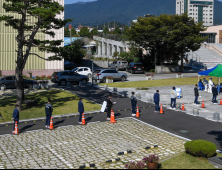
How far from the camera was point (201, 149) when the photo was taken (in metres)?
10.6

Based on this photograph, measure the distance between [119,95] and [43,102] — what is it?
23.3 feet

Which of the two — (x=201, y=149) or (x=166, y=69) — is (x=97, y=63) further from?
(x=201, y=149)

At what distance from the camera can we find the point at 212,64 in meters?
52.2

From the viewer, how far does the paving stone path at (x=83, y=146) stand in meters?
10.6

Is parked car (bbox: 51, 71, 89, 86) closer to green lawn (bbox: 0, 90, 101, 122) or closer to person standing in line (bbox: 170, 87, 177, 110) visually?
green lawn (bbox: 0, 90, 101, 122)

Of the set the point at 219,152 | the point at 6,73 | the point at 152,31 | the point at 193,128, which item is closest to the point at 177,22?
the point at 152,31

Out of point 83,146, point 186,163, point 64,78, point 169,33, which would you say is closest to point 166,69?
point 169,33

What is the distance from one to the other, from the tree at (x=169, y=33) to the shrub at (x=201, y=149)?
1286 inches

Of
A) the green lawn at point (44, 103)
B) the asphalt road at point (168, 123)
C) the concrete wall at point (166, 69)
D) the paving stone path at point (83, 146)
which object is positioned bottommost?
the paving stone path at point (83, 146)

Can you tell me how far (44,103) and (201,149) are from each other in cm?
1514

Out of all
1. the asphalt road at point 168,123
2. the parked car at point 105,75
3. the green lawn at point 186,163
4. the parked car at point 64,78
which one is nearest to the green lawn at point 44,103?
the asphalt road at point 168,123

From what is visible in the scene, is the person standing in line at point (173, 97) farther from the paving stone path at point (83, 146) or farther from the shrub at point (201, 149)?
the shrub at point (201, 149)

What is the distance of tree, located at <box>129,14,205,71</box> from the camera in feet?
138

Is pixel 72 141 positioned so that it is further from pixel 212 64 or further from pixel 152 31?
pixel 212 64
